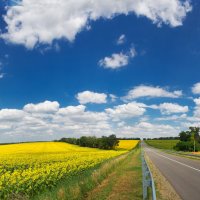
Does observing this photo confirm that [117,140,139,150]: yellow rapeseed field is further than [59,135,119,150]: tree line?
Yes

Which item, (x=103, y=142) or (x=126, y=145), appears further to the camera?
(x=126, y=145)

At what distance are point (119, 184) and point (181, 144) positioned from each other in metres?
92.5

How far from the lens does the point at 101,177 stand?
19594 millimetres

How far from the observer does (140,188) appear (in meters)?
16.1

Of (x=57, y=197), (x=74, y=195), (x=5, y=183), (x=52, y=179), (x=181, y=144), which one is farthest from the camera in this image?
(x=181, y=144)

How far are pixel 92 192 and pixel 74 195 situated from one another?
218 cm

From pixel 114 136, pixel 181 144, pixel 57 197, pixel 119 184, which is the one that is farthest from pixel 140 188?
pixel 114 136

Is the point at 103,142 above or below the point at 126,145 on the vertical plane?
above

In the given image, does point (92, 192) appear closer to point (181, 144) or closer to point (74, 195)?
point (74, 195)

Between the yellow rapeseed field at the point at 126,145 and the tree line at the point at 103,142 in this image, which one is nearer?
the tree line at the point at 103,142

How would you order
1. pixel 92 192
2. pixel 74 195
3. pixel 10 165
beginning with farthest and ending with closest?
1. pixel 10 165
2. pixel 92 192
3. pixel 74 195

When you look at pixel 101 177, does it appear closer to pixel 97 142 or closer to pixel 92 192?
pixel 92 192

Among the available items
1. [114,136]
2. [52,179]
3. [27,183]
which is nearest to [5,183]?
[27,183]

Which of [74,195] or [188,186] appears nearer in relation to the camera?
[74,195]
